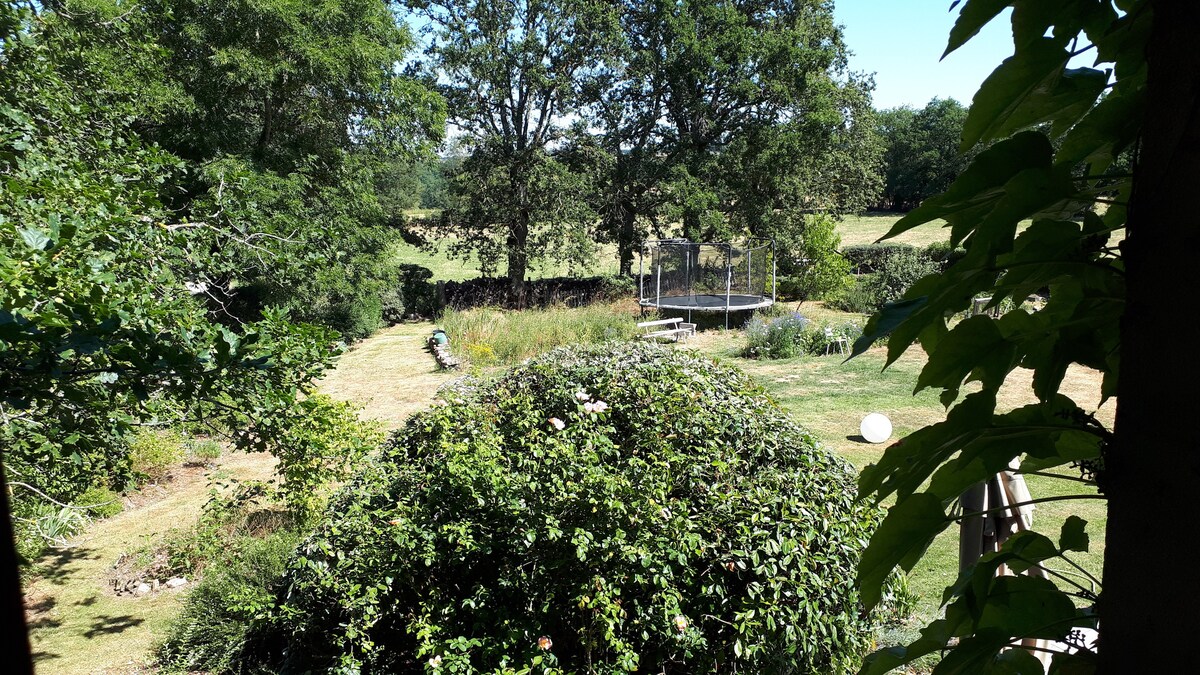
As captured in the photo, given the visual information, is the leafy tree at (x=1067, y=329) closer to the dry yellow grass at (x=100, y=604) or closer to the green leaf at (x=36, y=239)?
the green leaf at (x=36, y=239)

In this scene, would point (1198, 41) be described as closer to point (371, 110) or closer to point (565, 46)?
point (371, 110)

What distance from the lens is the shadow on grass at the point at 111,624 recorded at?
565 centimetres

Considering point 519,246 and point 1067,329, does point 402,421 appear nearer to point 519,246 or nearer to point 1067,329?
point 1067,329

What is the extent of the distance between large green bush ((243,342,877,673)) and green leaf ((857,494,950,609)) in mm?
2991

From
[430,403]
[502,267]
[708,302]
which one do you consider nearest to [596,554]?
[430,403]

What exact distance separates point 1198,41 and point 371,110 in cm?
1944

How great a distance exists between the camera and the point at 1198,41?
1.48ft

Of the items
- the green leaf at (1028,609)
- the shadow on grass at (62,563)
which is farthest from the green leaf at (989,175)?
the shadow on grass at (62,563)

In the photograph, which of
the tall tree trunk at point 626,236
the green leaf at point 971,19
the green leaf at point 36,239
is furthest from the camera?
the tall tree trunk at point 626,236

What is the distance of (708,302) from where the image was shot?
20.9 meters

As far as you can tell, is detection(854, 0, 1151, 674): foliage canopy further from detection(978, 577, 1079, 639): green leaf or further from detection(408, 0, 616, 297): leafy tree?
detection(408, 0, 616, 297): leafy tree

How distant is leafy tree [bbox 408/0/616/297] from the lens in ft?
75.7

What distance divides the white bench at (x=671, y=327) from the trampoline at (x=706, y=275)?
1167 mm

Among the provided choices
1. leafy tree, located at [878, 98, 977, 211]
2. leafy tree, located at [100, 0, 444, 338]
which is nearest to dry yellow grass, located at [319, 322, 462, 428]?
leafy tree, located at [100, 0, 444, 338]
